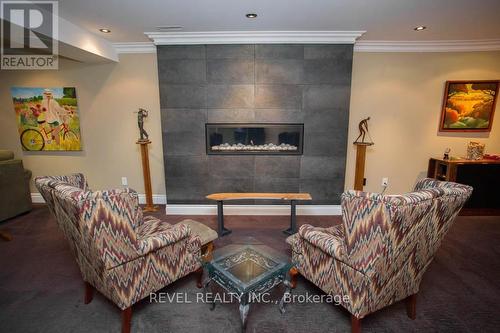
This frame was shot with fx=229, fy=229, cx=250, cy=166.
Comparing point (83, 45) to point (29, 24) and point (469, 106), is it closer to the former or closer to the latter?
point (29, 24)

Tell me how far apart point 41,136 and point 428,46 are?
654 centimetres

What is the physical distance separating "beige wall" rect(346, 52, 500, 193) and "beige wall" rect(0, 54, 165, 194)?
3.35 meters

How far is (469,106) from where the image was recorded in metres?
3.67

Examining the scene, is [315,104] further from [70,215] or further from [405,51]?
[70,215]

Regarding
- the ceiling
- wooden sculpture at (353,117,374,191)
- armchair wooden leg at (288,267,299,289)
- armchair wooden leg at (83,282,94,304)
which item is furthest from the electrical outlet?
armchair wooden leg at (83,282,94,304)

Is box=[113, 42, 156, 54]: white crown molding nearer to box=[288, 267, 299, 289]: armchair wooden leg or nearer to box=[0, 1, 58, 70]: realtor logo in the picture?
box=[0, 1, 58, 70]: realtor logo

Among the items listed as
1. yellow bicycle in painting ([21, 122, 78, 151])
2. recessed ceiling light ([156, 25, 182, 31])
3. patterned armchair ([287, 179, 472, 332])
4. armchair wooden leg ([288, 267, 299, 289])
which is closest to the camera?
patterned armchair ([287, 179, 472, 332])

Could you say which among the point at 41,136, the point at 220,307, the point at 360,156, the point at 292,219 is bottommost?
the point at 220,307

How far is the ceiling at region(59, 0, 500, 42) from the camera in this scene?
2346 mm

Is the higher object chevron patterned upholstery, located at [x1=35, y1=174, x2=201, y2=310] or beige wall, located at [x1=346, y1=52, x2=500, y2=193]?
beige wall, located at [x1=346, y1=52, x2=500, y2=193]

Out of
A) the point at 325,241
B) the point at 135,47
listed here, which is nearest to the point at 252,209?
the point at 325,241

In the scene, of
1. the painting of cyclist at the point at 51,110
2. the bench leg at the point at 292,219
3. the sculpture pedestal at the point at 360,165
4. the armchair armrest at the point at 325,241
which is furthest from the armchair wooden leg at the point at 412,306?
the painting of cyclist at the point at 51,110

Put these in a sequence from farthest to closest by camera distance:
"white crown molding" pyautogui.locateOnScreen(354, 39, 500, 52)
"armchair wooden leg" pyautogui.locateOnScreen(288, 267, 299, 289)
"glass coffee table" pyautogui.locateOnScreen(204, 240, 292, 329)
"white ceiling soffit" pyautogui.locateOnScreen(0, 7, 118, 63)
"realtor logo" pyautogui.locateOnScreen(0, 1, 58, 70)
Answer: "white crown molding" pyautogui.locateOnScreen(354, 39, 500, 52) < "white ceiling soffit" pyautogui.locateOnScreen(0, 7, 118, 63) < "realtor logo" pyautogui.locateOnScreen(0, 1, 58, 70) < "armchair wooden leg" pyautogui.locateOnScreen(288, 267, 299, 289) < "glass coffee table" pyautogui.locateOnScreen(204, 240, 292, 329)

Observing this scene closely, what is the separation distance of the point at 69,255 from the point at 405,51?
5360 millimetres
